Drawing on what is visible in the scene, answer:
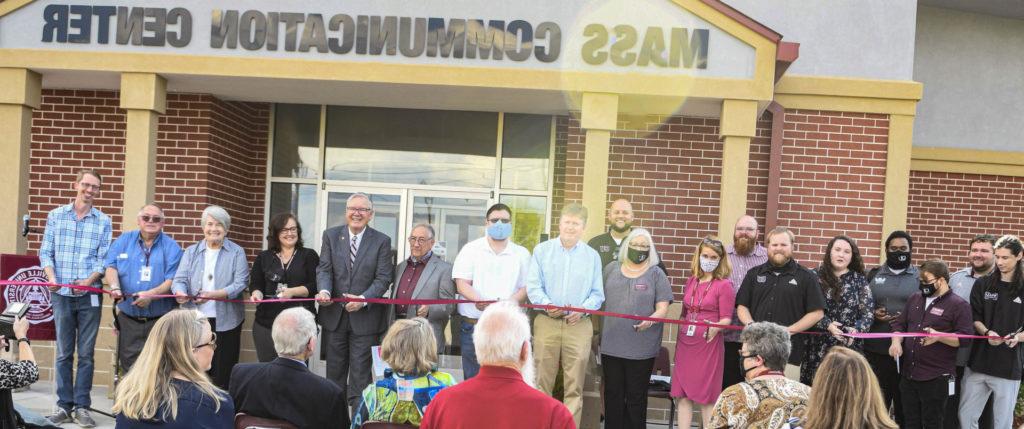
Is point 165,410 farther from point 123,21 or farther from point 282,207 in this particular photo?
point 282,207

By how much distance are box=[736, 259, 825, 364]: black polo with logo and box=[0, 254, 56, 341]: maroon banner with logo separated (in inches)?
236

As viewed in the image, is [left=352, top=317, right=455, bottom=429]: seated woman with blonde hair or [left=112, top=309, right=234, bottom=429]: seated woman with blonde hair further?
[left=352, top=317, right=455, bottom=429]: seated woman with blonde hair

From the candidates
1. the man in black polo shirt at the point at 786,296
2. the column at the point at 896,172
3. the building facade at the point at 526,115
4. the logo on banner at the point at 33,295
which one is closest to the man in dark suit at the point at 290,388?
the man in black polo shirt at the point at 786,296

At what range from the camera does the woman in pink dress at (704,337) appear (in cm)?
728

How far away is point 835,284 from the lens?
7.47 meters

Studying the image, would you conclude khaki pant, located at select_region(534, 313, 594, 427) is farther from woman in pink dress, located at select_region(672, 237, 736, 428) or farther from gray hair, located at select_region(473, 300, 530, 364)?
gray hair, located at select_region(473, 300, 530, 364)

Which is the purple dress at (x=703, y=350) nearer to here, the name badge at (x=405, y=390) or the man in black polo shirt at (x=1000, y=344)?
the man in black polo shirt at (x=1000, y=344)

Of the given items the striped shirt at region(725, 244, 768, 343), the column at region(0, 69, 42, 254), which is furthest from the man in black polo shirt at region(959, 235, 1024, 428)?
the column at region(0, 69, 42, 254)

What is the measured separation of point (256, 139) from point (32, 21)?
3.20 metres

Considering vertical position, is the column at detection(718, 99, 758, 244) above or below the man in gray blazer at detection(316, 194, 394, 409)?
above

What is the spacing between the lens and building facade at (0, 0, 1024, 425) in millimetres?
8672

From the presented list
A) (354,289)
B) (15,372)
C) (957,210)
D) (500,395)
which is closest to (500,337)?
(500,395)

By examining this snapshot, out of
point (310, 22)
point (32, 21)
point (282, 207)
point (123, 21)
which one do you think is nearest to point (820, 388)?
point (310, 22)

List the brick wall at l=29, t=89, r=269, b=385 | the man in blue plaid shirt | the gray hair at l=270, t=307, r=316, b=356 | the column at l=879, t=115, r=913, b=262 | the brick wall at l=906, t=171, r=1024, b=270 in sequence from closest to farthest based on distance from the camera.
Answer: the gray hair at l=270, t=307, r=316, b=356
the man in blue plaid shirt
the column at l=879, t=115, r=913, b=262
the brick wall at l=29, t=89, r=269, b=385
the brick wall at l=906, t=171, r=1024, b=270
